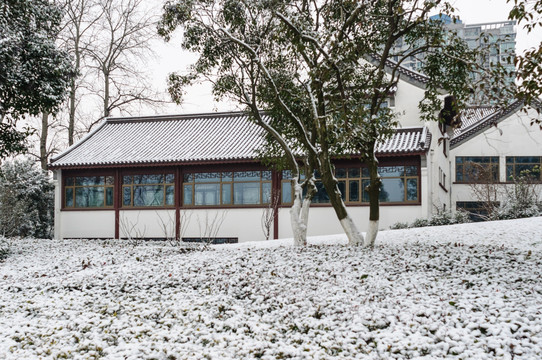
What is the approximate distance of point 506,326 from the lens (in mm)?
4770

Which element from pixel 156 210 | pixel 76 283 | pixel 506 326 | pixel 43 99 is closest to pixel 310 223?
pixel 156 210

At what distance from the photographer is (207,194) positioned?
60.3 feet

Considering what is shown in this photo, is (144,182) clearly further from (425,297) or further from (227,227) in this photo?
(425,297)

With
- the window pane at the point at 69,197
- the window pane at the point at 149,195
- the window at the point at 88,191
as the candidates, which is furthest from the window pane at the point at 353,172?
the window pane at the point at 69,197

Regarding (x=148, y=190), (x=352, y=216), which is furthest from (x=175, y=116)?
(x=352, y=216)

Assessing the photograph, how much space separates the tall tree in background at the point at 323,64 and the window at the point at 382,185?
18.6 ft

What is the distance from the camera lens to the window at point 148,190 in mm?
18719

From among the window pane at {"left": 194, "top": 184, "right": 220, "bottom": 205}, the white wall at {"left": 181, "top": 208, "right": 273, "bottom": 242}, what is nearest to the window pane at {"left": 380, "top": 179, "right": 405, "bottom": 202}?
the white wall at {"left": 181, "top": 208, "right": 273, "bottom": 242}

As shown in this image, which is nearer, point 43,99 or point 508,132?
point 43,99

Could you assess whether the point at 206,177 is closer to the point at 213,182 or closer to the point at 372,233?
the point at 213,182

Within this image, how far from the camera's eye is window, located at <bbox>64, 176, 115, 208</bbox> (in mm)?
19328

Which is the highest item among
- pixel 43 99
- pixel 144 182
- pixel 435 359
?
pixel 43 99

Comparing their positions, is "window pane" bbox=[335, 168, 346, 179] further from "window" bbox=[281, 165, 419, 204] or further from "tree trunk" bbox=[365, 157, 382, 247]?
"tree trunk" bbox=[365, 157, 382, 247]

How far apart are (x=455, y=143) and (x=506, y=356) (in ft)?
74.5
